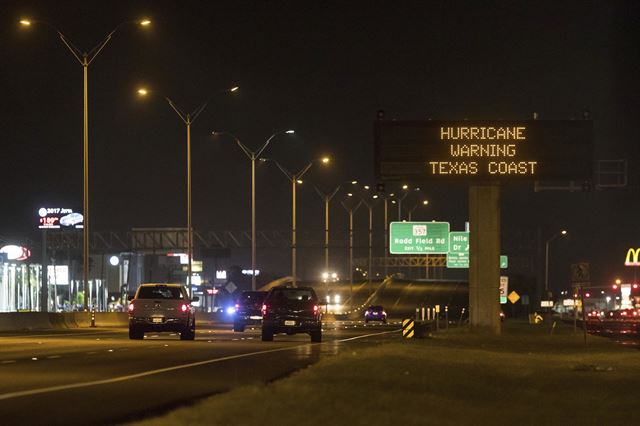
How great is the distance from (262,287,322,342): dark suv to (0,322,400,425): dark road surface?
176 inches

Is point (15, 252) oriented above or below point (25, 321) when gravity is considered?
above

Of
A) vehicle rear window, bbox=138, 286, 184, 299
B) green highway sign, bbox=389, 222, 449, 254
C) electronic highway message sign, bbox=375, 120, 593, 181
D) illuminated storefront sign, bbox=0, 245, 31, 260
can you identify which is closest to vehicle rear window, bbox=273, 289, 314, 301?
vehicle rear window, bbox=138, 286, 184, 299

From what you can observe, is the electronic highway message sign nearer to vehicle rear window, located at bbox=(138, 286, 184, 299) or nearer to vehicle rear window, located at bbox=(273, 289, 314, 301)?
vehicle rear window, located at bbox=(273, 289, 314, 301)

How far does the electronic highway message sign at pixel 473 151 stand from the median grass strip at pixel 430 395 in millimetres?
19448

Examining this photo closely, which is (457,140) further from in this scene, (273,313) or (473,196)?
(273,313)

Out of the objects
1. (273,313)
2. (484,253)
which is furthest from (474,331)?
(273,313)

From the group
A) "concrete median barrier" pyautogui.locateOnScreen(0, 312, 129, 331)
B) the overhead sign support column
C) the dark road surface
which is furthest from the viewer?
"concrete median barrier" pyautogui.locateOnScreen(0, 312, 129, 331)

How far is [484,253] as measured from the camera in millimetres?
53062

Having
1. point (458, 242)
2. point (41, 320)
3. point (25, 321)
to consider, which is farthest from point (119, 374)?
point (458, 242)

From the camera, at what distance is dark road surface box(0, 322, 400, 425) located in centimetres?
1598

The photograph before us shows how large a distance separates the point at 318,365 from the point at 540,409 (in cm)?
786

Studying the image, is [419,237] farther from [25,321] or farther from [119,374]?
[119,374]

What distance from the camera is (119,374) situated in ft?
73.3

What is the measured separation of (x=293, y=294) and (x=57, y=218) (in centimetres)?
9736
